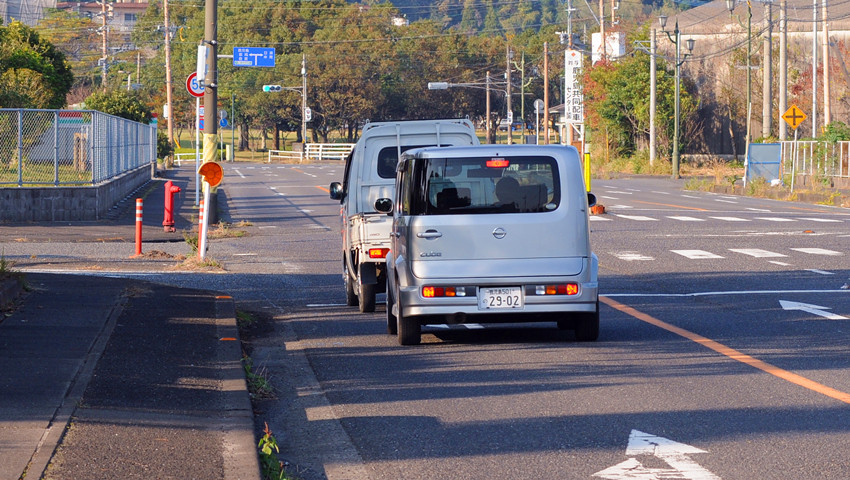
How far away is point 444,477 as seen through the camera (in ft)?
19.5

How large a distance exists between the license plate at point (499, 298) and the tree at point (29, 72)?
3032 cm

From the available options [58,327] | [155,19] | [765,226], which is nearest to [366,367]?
[58,327]

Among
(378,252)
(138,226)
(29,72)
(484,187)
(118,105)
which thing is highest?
(118,105)

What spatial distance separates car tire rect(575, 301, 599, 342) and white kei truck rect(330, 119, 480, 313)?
2.58m

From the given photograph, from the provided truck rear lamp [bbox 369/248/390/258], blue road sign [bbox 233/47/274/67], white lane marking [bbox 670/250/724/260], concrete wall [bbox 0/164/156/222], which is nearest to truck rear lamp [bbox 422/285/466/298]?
truck rear lamp [bbox 369/248/390/258]

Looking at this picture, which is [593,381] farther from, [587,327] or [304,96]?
[304,96]

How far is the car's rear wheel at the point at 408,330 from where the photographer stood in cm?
1002

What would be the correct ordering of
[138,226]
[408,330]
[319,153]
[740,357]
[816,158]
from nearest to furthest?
1. [740,357]
2. [408,330]
3. [138,226]
4. [816,158]
5. [319,153]

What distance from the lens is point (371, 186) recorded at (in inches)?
527

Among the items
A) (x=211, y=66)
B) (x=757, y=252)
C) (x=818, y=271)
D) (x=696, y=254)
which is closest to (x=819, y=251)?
(x=757, y=252)

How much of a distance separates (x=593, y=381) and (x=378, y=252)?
3.99 metres

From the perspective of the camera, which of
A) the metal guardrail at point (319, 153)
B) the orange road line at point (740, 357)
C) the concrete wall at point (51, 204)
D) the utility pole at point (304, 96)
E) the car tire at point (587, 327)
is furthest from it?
the metal guardrail at point (319, 153)

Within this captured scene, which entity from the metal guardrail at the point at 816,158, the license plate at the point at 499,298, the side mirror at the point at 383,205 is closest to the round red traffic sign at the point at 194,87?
the side mirror at the point at 383,205

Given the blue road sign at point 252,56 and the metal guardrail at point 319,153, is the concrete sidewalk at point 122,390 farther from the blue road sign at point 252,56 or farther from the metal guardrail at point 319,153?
the metal guardrail at point 319,153
